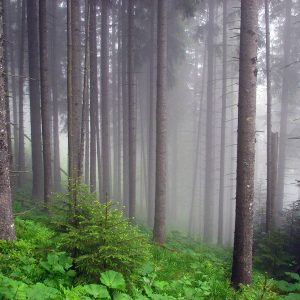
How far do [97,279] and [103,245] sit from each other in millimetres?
528

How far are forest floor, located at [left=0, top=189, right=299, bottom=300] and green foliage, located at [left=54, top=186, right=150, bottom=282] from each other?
125 mm

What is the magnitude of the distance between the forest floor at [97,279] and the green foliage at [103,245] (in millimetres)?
125

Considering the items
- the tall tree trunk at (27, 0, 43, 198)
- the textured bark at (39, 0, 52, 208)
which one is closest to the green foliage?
the textured bark at (39, 0, 52, 208)

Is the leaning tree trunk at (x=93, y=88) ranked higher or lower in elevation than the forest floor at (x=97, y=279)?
higher

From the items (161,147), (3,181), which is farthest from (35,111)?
(3,181)

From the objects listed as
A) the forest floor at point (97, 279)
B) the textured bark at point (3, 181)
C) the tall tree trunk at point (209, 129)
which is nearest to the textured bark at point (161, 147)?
the forest floor at point (97, 279)

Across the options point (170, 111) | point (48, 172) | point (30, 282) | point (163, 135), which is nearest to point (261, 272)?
point (163, 135)

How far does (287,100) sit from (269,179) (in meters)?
12.3

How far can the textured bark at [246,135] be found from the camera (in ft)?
25.5

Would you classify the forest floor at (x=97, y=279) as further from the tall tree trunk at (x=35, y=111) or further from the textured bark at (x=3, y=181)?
the tall tree trunk at (x=35, y=111)

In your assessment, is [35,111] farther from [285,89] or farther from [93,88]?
[285,89]

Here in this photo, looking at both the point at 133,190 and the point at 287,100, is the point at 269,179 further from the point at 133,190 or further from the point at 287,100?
the point at 287,100

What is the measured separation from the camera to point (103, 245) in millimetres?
5004

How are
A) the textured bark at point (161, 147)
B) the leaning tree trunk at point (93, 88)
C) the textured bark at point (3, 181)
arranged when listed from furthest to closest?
1. the leaning tree trunk at point (93, 88)
2. the textured bark at point (161, 147)
3. the textured bark at point (3, 181)
